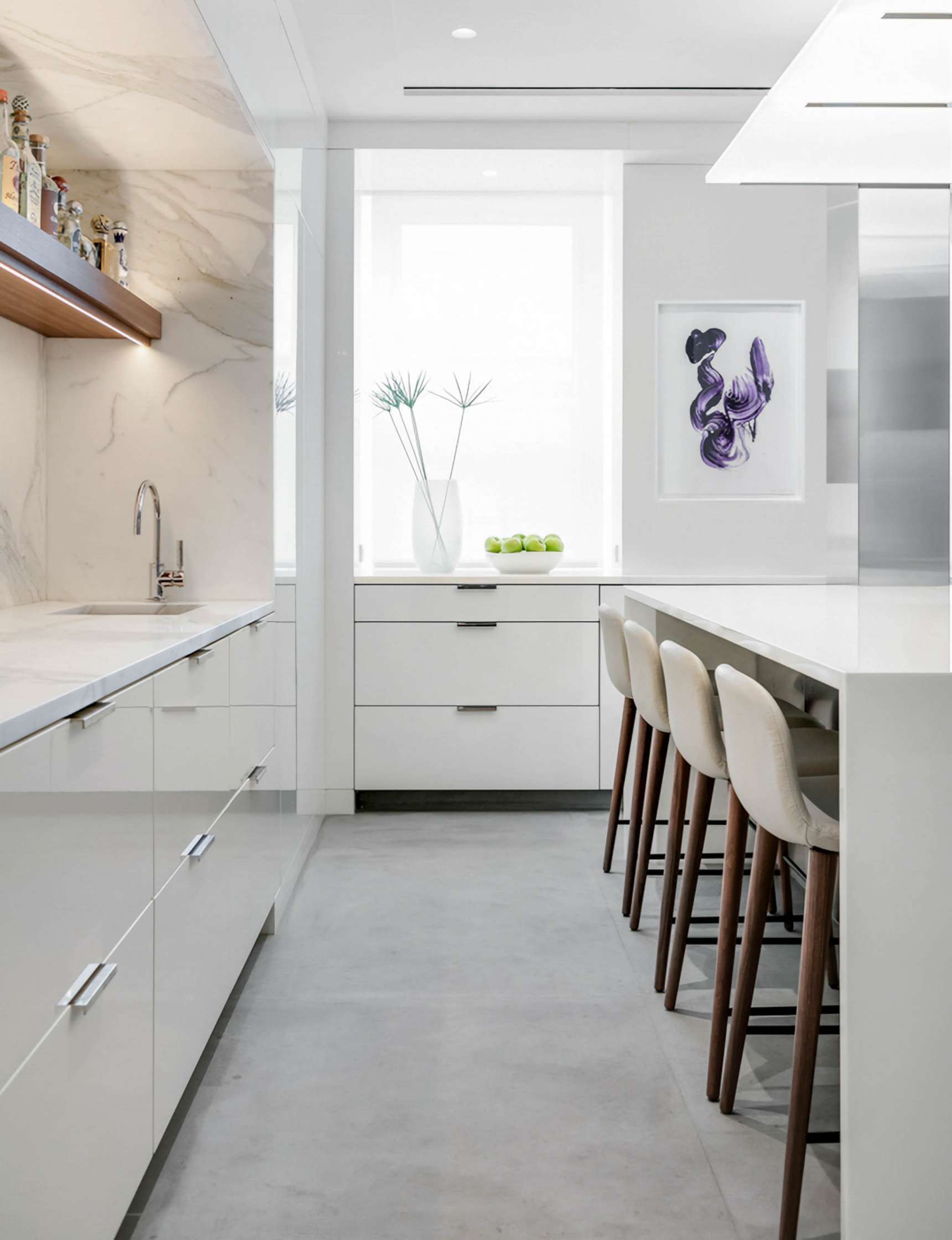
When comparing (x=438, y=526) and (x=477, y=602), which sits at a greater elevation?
(x=438, y=526)

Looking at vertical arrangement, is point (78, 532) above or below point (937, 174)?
below

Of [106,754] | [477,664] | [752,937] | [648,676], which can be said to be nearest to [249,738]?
[648,676]

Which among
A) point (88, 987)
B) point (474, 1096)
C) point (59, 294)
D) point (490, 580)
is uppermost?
point (59, 294)

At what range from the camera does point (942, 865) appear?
1480 millimetres

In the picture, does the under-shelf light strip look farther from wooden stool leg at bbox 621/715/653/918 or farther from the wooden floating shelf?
wooden stool leg at bbox 621/715/653/918

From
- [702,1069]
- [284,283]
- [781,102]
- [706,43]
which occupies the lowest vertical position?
[702,1069]

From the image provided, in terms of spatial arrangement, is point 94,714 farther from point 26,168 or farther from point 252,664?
point 26,168

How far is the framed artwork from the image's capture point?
4277 mm

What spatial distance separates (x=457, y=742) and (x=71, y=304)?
2343mm

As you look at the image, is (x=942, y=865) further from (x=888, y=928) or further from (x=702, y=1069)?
(x=702, y=1069)

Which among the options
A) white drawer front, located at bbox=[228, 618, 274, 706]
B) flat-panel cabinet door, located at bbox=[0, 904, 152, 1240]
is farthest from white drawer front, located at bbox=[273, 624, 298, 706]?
flat-panel cabinet door, located at bbox=[0, 904, 152, 1240]

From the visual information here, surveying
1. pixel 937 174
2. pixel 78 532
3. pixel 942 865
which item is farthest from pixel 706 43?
pixel 942 865

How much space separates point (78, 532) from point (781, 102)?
6.87 feet

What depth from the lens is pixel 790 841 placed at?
5.69 ft
